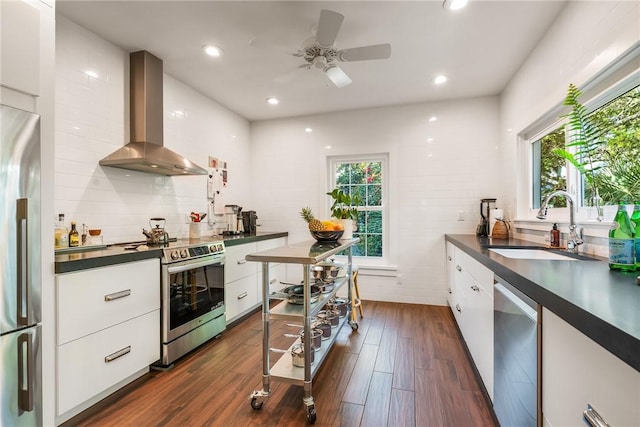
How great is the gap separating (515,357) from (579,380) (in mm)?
496

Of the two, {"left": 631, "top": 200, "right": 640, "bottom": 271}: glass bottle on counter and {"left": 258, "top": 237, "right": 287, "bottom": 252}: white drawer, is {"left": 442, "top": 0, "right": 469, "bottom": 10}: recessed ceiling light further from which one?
{"left": 258, "top": 237, "right": 287, "bottom": 252}: white drawer

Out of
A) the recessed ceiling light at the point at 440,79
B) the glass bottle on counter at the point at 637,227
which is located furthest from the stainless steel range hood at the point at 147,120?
the glass bottle on counter at the point at 637,227

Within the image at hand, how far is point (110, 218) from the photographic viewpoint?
2.40 metres

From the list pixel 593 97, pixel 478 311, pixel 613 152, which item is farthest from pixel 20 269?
pixel 593 97

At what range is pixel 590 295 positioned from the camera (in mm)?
857

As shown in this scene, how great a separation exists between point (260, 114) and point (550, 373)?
4103 mm

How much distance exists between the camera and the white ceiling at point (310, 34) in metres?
2.03

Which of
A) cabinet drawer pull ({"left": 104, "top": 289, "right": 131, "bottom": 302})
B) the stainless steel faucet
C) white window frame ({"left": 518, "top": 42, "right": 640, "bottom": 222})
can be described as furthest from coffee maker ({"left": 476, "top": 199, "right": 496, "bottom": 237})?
cabinet drawer pull ({"left": 104, "top": 289, "right": 131, "bottom": 302})

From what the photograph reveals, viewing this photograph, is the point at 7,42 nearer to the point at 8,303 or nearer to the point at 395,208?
the point at 8,303

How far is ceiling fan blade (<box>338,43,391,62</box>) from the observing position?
6.77 ft

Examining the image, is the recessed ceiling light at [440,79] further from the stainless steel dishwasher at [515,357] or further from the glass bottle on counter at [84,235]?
the glass bottle on counter at [84,235]

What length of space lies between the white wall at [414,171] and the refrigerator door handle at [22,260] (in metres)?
3.17

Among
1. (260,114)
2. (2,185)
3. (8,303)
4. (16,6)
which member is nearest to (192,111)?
(260,114)

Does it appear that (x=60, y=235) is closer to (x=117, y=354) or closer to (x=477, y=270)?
(x=117, y=354)
